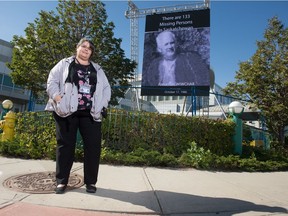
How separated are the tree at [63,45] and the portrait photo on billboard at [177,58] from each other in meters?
2.23

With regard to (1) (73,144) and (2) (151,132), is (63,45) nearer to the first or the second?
(2) (151,132)

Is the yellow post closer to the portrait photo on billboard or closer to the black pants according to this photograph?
the black pants

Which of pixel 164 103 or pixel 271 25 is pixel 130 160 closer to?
pixel 164 103

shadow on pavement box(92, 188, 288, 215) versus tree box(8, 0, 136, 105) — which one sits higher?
tree box(8, 0, 136, 105)

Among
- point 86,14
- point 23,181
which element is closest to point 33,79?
point 86,14

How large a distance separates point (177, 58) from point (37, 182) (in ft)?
32.9

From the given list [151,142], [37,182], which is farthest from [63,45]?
[37,182]

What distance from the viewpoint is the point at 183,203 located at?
9.35 ft

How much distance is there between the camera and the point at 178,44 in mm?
12617

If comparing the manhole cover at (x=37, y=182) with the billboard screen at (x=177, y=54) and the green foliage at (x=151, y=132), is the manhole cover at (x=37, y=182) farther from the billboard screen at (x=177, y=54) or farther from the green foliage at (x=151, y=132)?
the billboard screen at (x=177, y=54)

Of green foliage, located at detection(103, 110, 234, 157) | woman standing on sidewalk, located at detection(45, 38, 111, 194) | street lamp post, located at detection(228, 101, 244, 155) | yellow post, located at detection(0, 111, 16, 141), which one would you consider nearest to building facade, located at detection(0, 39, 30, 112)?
yellow post, located at detection(0, 111, 16, 141)

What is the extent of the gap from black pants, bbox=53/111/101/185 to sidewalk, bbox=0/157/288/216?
22 centimetres

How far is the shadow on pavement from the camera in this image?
2670 millimetres

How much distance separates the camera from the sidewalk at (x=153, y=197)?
2.56 meters
